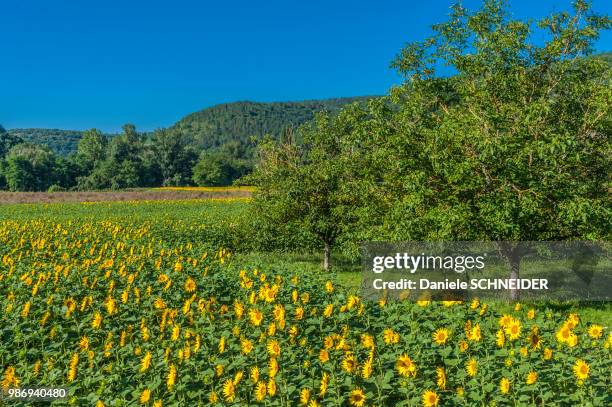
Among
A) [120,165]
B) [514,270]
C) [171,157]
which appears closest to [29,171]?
[120,165]

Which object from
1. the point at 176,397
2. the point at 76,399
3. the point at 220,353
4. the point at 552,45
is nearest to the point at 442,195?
the point at 552,45

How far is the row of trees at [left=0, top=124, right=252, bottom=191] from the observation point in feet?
296

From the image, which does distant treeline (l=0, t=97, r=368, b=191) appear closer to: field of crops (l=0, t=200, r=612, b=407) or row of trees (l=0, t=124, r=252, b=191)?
row of trees (l=0, t=124, r=252, b=191)

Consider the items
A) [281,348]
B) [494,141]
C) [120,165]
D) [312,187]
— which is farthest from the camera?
[120,165]

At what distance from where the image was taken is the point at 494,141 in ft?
28.0

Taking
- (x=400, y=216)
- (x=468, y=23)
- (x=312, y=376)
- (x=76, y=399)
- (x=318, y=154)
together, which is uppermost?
(x=468, y=23)

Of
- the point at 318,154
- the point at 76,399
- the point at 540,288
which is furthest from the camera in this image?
the point at 318,154

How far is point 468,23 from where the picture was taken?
11.0m

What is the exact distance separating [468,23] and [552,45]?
6.20 feet

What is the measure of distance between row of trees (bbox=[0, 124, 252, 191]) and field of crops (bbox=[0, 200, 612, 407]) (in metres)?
84.4

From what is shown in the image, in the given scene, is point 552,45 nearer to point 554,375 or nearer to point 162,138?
point 554,375

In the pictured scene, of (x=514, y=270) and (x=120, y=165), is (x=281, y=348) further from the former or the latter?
(x=120, y=165)

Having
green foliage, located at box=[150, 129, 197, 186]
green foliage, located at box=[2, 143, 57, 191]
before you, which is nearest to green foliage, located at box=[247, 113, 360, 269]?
green foliage, located at box=[2, 143, 57, 191]

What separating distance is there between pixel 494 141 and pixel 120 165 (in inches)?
3871
